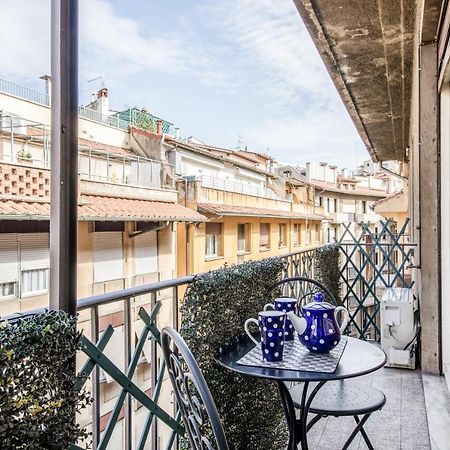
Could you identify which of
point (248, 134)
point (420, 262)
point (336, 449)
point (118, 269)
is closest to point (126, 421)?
point (336, 449)

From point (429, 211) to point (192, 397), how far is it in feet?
7.27

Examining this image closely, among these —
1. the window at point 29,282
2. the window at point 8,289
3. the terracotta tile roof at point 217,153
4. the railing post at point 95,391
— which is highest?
the terracotta tile roof at point 217,153

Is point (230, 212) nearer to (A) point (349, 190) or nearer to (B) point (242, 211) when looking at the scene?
(B) point (242, 211)

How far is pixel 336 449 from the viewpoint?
2021 millimetres

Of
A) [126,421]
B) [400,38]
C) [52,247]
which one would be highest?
[400,38]

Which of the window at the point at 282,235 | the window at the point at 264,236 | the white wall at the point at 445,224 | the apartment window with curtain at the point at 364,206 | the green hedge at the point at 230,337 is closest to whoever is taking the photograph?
the green hedge at the point at 230,337

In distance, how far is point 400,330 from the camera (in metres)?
3.09

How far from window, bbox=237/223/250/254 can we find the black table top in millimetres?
11652

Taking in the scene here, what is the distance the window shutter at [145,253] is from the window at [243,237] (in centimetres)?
421

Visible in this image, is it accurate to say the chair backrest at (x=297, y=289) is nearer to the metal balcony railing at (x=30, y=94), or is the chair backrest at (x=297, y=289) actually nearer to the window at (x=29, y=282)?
the metal balcony railing at (x=30, y=94)

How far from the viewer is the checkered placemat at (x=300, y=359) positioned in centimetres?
133

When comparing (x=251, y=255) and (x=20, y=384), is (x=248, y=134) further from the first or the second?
(x=20, y=384)

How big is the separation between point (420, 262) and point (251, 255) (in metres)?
10.8

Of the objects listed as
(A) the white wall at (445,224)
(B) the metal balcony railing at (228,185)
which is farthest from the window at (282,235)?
(A) the white wall at (445,224)
